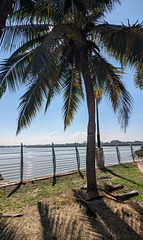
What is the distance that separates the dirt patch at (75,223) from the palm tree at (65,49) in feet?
4.06

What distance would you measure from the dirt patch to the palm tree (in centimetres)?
124

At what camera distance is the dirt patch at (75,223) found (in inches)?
101

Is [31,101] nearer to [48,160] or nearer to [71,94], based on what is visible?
[71,94]

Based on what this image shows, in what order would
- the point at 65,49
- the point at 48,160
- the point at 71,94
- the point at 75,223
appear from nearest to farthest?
the point at 75,223
the point at 65,49
the point at 71,94
the point at 48,160

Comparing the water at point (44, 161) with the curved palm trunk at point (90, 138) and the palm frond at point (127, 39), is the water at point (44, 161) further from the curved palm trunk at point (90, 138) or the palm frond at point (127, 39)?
the palm frond at point (127, 39)

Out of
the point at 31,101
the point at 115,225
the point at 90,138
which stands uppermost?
the point at 31,101

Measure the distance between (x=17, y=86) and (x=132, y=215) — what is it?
179 inches

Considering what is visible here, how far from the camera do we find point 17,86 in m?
4.21

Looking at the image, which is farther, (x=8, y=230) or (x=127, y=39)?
(x=127, y=39)

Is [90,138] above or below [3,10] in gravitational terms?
below

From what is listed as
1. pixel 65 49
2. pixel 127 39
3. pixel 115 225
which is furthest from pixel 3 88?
pixel 115 225

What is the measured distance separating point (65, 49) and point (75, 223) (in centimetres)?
553

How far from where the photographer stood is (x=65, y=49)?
548 centimetres

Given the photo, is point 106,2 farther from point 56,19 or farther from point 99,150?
point 99,150
